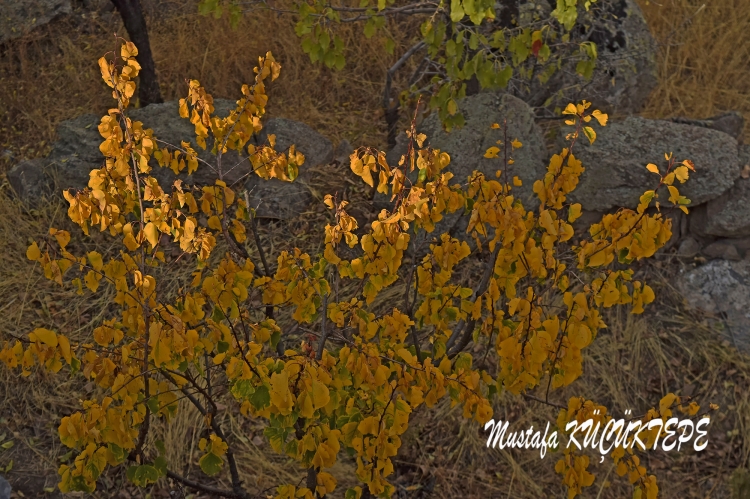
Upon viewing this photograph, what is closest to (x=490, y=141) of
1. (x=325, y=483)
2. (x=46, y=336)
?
(x=325, y=483)

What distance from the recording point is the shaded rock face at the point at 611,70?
4.55m

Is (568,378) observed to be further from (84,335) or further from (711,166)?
(84,335)

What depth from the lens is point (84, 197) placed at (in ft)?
6.73

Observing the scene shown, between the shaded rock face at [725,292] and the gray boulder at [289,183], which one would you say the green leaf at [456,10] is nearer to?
the gray boulder at [289,183]

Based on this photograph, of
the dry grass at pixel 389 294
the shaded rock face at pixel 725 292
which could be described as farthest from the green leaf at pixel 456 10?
the shaded rock face at pixel 725 292

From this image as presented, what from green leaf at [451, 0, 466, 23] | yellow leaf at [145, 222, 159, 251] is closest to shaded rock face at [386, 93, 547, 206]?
green leaf at [451, 0, 466, 23]

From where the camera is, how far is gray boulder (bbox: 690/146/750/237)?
3914mm

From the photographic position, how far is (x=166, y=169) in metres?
4.26

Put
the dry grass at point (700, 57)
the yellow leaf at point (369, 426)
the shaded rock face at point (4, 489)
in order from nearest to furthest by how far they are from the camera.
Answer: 1. the yellow leaf at point (369, 426)
2. the shaded rock face at point (4, 489)
3. the dry grass at point (700, 57)

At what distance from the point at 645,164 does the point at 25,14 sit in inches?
162

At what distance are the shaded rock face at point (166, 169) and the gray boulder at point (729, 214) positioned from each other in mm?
1974

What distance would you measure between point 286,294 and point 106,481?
1.54m

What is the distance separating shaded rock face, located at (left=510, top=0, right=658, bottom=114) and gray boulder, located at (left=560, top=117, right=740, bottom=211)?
61 cm

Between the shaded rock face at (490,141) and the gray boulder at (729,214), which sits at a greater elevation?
the shaded rock face at (490,141)
